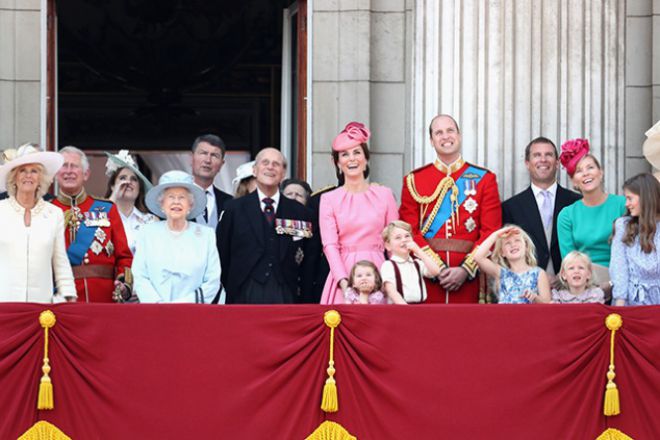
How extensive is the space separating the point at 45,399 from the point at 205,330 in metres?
1.08

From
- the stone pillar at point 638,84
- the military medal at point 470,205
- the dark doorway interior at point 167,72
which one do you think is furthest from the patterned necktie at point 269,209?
the dark doorway interior at point 167,72

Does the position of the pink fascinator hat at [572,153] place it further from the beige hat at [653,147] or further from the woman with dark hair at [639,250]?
the woman with dark hair at [639,250]

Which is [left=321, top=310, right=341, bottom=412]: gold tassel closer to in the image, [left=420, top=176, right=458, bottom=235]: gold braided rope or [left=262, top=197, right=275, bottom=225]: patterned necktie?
[left=262, top=197, right=275, bottom=225]: patterned necktie

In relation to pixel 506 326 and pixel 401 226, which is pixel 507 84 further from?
pixel 506 326

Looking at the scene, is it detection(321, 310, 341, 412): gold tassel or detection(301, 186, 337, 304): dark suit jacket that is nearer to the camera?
detection(321, 310, 341, 412): gold tassel

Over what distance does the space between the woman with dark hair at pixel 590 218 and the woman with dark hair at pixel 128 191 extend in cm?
311

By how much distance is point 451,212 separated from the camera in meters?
12.5

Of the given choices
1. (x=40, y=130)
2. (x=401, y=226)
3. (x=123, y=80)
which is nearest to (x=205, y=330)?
(x=401, y=226)

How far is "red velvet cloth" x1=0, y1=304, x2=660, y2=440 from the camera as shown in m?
10.9

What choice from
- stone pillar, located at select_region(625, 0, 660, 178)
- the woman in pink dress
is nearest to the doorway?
stone pillar, located at select_region(625, 0, 660, 178)

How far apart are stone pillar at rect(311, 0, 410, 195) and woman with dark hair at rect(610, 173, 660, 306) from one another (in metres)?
3.12

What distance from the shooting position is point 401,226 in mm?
11867

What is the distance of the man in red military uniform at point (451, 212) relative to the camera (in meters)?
12.3

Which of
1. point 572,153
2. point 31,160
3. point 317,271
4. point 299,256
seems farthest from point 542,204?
point 31,160
